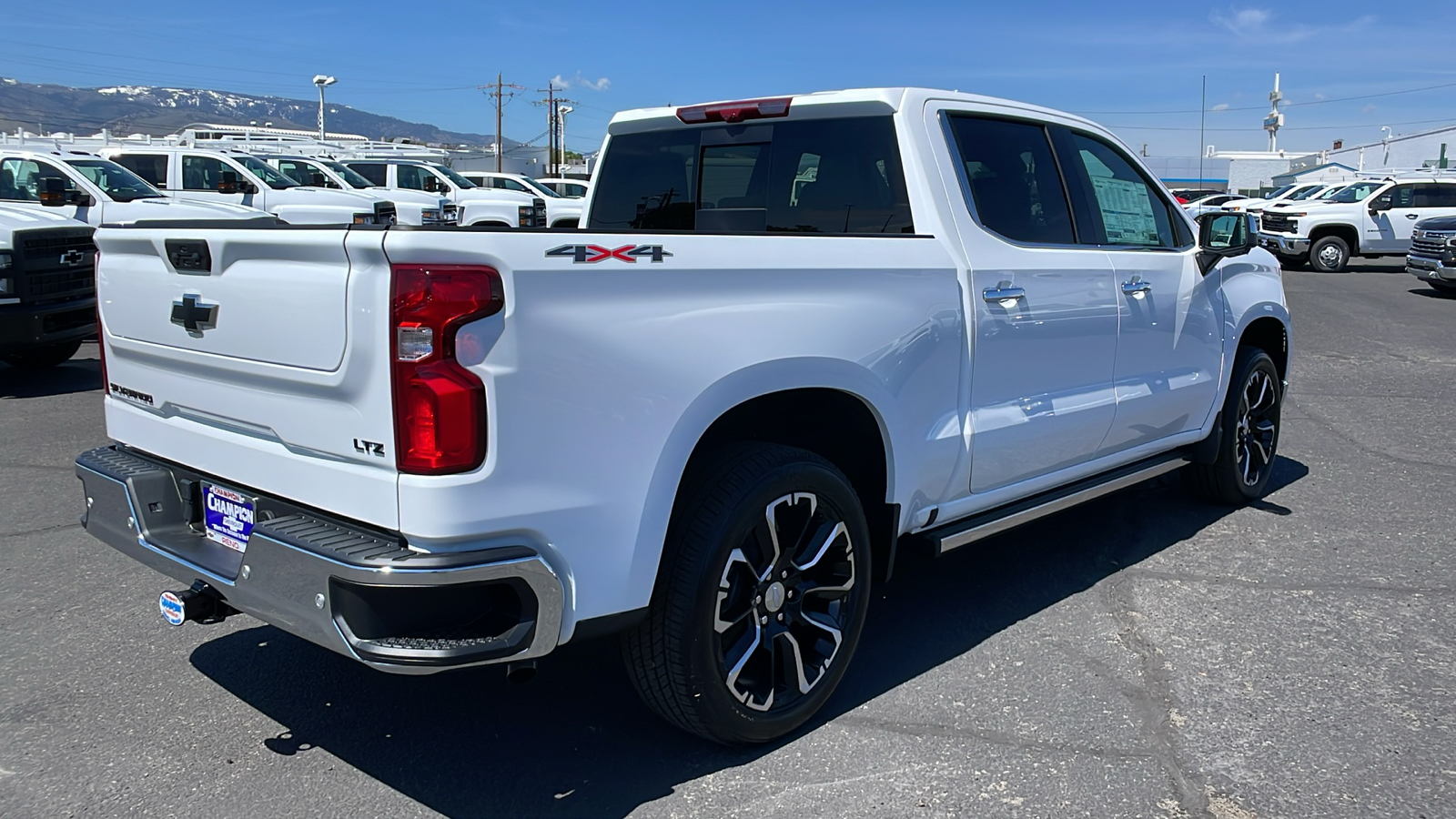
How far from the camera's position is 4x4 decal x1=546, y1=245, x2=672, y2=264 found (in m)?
2.62

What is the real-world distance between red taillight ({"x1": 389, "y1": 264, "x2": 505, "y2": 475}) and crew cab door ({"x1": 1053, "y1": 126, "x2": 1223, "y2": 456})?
2985 mm

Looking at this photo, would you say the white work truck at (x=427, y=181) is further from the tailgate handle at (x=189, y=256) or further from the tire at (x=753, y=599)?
the tire at (x=753, y=599)

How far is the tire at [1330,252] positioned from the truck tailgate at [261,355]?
24448 mm

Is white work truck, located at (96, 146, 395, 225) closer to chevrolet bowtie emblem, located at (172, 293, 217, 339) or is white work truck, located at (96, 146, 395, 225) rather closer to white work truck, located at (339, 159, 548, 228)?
white work truck, located at (339, 159, 548, 228)

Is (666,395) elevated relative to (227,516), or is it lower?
elevated

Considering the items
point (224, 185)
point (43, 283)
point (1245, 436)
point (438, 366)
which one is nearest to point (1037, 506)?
point (1245, 436)

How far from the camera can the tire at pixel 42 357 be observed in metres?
9.66

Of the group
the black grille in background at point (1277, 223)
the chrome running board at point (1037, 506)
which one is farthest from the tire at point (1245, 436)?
the black grille in background at point (1277, 223)

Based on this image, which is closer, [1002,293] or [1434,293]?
[1002,293]

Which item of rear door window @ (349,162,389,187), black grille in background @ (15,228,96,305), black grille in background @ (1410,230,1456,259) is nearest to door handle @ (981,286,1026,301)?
black grille in background @ (15,228,96,305)

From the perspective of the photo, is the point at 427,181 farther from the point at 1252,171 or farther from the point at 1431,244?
the point at 1252,171

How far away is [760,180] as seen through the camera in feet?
14.4

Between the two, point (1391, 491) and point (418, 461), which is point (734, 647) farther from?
point (1391, 491)

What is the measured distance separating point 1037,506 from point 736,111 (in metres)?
1.98
